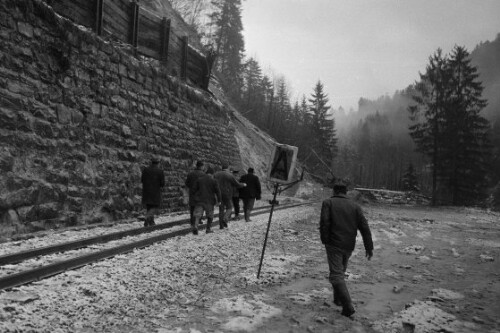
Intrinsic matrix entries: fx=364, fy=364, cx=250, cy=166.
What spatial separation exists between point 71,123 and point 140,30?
597 cm

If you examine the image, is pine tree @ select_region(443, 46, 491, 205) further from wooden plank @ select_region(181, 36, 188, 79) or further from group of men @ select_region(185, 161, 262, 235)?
group of men @ select_region(185, 161, 262, 235)

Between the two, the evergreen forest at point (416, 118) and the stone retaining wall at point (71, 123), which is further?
the evergreen forest at point (416, 118)

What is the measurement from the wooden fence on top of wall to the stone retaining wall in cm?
91

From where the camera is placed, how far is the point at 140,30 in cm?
1350

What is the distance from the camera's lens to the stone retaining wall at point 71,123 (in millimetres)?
7465

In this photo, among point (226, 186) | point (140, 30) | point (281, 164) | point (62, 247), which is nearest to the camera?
point (62, 247)

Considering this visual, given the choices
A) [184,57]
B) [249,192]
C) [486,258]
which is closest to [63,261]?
[249,192]

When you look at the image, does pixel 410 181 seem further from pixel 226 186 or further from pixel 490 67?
pixel 490 67

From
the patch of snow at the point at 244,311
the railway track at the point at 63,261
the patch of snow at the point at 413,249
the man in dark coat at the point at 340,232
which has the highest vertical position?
the man in dark coat at the point at 340,232

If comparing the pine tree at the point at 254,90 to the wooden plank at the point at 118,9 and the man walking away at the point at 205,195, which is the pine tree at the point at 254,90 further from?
the man walking away at the point at 205,195

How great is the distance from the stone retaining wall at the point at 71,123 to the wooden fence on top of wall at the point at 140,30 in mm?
907

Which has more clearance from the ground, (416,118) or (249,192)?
(416,118)

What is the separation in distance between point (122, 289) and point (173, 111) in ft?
32.8

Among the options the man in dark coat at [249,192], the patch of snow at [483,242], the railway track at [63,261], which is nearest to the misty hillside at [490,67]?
the patch of snow at [483,242]
